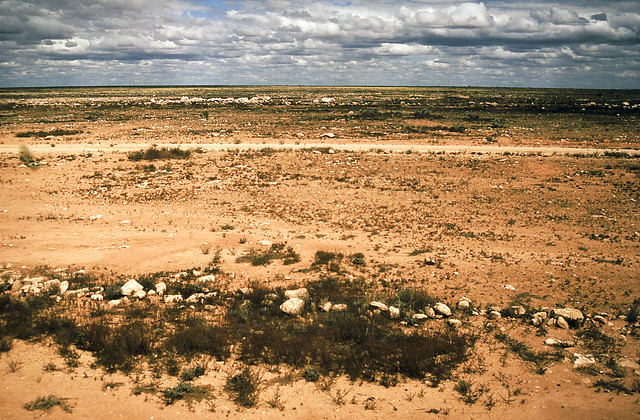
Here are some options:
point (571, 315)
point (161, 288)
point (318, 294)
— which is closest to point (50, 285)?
point (161, 288)

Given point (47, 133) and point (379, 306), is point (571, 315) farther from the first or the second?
point (47, 133)

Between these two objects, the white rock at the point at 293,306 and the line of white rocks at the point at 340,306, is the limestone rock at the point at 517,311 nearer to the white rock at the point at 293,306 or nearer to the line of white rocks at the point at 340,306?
the line of white rocks at the point at 340,306

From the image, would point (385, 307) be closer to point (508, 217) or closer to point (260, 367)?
point (260, 367)

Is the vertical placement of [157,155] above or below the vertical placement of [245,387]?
above

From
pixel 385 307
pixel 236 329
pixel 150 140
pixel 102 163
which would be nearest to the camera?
pixel 236 329

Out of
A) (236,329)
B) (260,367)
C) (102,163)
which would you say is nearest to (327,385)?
(260,367)

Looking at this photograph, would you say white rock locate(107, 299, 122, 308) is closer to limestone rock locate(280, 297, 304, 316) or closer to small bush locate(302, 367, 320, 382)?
limestone rock locate(280, 297, 304, 316)

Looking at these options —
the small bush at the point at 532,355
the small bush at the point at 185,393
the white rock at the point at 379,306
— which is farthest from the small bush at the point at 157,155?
the small bush at the point at 532,355
